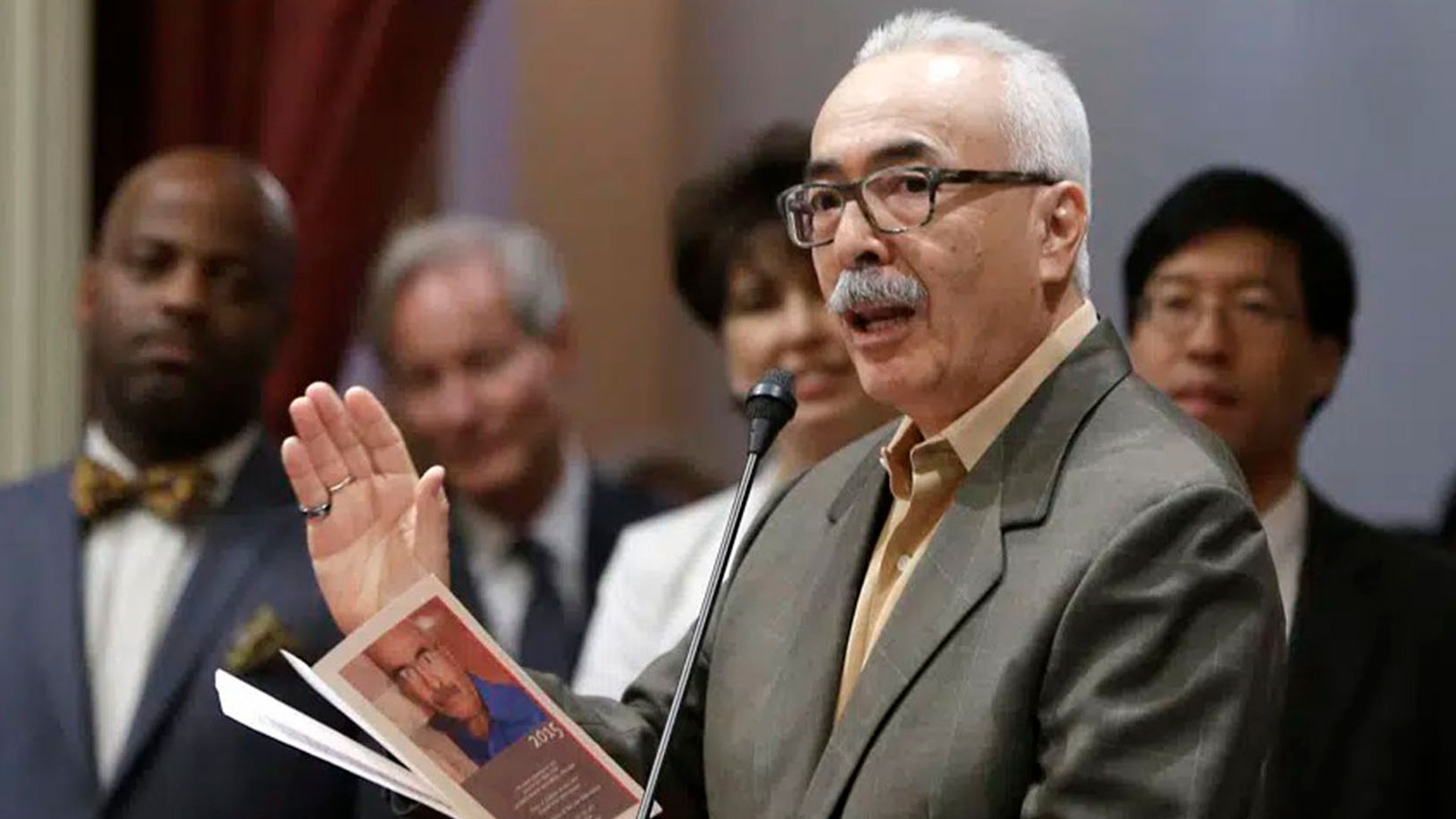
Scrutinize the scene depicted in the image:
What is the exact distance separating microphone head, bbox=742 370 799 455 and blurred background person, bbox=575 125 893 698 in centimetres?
63

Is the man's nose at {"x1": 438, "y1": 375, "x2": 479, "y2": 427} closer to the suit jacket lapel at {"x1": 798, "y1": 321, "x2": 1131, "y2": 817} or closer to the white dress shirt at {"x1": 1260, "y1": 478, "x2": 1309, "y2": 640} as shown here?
the white dress shirt at {"x1": 1260, "y1": 478, "x2": 1309, "y2": 640}

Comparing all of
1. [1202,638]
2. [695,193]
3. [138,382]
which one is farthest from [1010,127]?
[138,382]

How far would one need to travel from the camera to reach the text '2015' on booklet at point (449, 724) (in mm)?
1883

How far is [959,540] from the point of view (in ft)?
6.06

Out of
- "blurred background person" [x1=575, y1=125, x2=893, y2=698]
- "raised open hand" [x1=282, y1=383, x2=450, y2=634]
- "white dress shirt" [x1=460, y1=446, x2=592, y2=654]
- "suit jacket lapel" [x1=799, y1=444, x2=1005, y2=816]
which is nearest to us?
"suit jacket lapel" [x1=799, y1=444, x2=1005, y2=816]

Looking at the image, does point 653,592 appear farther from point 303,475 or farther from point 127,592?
point 303,475

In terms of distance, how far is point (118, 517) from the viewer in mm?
2920

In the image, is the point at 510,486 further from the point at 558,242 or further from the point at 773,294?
the point at 773,294

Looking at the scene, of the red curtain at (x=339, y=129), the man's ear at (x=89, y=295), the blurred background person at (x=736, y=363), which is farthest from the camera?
the red curtain at (x=339, y=129)

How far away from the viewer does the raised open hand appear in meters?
2.03

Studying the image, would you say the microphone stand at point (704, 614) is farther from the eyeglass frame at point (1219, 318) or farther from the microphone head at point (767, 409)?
the eyeglass frame at point (1219, 318)

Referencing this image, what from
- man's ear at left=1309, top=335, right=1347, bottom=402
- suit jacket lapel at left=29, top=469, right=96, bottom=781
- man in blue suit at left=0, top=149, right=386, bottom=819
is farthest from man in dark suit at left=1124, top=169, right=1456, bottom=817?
suit jacket lapel at left=29, top=469, right=96, bottom=781

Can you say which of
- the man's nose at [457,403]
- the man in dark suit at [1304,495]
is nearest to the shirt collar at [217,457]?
the man's nose at [457,403]

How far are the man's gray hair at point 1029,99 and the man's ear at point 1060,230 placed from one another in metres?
0.02
